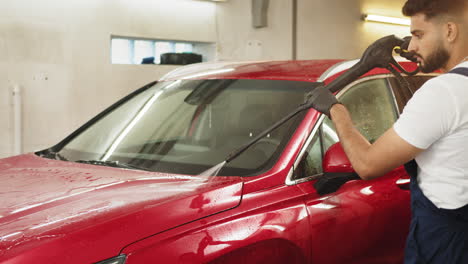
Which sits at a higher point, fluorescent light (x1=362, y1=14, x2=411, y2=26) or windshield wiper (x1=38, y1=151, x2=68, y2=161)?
fluorescent light (x1=362, y1=14, x2=411, y2=26)

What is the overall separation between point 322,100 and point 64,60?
5443 mm

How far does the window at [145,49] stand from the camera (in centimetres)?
761

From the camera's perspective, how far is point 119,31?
24.0ft

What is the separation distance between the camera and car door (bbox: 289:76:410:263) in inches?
88.9

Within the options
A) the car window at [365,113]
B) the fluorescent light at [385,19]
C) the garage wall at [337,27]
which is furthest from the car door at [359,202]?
the fluorescent light at [385,19]

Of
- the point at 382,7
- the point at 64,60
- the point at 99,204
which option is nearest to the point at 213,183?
the point at 99,204

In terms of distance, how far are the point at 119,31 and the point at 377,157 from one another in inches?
239

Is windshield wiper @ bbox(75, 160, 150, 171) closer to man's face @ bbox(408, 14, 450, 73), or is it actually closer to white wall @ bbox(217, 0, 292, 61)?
man's face @ bbox(408, 14, 450, 73)

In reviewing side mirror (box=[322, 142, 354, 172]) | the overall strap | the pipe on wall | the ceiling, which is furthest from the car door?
the ceiling

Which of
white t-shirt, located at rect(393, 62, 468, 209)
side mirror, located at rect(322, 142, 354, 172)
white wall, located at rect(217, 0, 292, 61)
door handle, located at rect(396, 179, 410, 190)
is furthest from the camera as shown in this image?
white wall, located at rect(217, 0, 292, 61)

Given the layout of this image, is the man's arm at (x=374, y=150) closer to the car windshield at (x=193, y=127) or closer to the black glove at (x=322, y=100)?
the black glove at (x=322, y=100)

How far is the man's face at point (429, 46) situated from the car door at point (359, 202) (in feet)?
2.27

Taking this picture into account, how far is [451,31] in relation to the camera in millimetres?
1745

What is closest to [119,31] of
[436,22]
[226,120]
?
[226,120]
